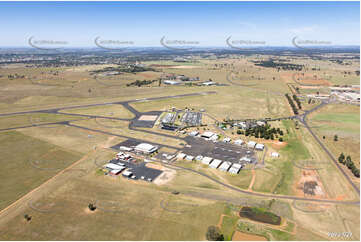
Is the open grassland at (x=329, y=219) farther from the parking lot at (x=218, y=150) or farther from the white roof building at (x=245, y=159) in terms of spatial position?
the parking lot at (x=218, y=150)

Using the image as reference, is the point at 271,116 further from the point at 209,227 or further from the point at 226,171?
the point at 209,227

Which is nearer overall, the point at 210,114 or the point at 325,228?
the point at 325,228

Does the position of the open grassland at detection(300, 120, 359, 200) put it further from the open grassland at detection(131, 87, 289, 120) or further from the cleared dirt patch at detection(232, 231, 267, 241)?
the open grassland at detection(131, 87, 289, 120)

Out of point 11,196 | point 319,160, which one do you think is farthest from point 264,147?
point 11,196

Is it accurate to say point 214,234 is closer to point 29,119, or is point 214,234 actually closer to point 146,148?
point 146,148

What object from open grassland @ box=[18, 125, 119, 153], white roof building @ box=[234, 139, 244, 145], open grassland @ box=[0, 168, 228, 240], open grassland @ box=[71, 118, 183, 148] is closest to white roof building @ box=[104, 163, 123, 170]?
open grassland @ box=[0, 168, 228, 240]

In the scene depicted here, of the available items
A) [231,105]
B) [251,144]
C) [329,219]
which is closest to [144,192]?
[329,219]
